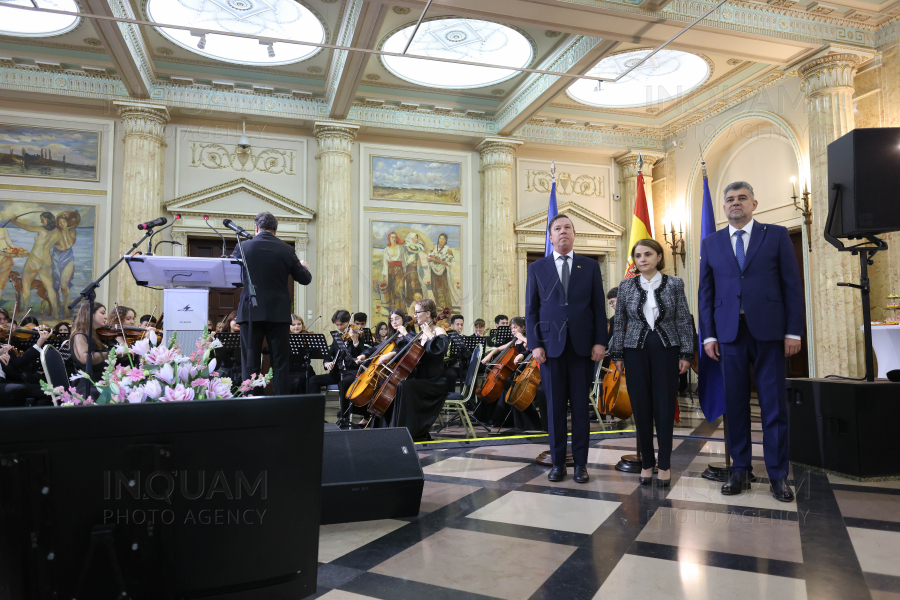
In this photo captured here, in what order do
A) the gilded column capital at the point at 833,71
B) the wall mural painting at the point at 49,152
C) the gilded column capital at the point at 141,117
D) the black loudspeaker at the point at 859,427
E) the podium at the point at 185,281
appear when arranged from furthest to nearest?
1. the gilded column capital at the point at 141,117
2. the wall mural painting at the point at 49,152
3. the gilded column capital at the point at 833,71
4. the podium at the point at 185,281
5. the black loudspeaker at the point at 859,427

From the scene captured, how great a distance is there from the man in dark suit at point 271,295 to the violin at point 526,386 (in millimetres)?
2276

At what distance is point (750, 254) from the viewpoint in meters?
3.13

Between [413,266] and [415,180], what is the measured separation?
191 cm

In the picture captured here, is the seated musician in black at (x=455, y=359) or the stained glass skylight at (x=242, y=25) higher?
the stained glass skylight at (x=242, y=25)

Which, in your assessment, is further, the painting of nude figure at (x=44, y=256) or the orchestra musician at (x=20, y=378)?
the painting of nude figure at (x=44, y=256)

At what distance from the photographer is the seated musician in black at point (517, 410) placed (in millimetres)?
5766

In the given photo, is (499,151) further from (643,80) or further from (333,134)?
(333,134)

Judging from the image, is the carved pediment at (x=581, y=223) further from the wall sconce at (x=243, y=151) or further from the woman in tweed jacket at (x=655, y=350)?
the woman in tweed jacket at (x=655, y=350)

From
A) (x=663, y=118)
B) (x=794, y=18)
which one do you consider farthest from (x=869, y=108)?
(x=663, y=118)

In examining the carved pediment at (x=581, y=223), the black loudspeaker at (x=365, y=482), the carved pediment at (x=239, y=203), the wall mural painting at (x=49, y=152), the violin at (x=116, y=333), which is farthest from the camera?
the carved pediment at (x=581, y=223)

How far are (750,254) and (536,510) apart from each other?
1.80 m

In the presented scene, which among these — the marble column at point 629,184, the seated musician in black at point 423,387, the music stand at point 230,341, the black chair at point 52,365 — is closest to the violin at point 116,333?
the music stand at point 230,341

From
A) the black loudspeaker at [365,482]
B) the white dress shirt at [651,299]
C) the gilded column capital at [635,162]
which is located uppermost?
the gilded column capital at [635,162]

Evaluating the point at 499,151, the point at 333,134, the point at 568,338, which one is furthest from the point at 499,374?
the point at 499,151
